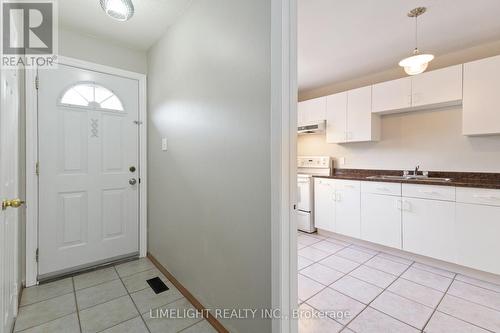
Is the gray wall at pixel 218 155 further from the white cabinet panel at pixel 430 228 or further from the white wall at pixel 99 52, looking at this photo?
the white cabinet panel at pixel 430 228

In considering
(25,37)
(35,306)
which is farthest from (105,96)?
(35,306)

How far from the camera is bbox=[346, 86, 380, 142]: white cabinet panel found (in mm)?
3174

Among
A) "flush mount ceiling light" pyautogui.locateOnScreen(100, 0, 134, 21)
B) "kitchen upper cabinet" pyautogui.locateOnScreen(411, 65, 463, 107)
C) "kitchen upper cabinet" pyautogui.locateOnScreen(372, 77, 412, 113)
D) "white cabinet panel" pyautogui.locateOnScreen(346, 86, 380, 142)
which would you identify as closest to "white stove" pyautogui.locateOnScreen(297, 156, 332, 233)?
"white cabinet panel" pyautogui.locateOnScreen(346, 86, 380, 142)

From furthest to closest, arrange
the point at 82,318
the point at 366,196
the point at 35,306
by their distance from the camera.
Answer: the point at 366,196 → the point at 35,306 → the point at 82,318

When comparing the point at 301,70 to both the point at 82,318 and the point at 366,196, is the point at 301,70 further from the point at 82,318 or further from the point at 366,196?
the point at 82,318

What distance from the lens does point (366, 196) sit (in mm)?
2969

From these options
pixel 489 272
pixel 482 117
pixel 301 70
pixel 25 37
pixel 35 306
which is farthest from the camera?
pixel 301 70

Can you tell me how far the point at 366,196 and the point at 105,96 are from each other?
11.2 feet

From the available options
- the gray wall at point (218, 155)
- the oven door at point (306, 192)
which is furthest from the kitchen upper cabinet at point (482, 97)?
the gray wall at point (218, 155)

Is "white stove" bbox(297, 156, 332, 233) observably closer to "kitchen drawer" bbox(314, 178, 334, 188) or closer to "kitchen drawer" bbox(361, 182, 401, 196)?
"kitchen drawer" bbox(314, 178, 334, 188)

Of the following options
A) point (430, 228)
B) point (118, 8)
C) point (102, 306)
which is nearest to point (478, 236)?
point (430, 228)

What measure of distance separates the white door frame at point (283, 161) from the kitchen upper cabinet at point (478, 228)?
2.24m

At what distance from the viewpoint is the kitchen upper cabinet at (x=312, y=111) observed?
3760 millimetres

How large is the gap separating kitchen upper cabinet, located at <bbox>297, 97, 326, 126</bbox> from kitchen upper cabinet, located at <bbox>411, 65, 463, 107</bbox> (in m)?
1.29
